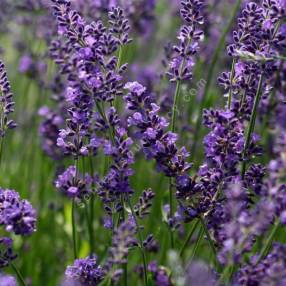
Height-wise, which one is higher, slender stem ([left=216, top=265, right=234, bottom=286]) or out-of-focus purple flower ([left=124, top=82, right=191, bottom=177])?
out-of-focus purple flower ([left=124, top=82, right=191, bottom=177])

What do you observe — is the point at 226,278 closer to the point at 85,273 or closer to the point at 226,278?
the point at 226,278

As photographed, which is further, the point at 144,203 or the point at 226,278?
the point at 144,203

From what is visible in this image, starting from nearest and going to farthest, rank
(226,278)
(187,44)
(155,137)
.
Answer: (226,278) → (155,137) → (187,44)

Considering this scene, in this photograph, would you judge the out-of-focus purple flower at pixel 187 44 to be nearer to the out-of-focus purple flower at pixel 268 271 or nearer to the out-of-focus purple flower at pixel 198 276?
the out-of-focus purple flower at pixel 198 276

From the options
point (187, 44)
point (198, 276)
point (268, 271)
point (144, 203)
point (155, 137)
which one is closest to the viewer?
point (268, 271)

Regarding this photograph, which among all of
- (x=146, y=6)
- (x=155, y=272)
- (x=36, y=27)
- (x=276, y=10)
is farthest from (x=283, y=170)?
(x=36, y=27)

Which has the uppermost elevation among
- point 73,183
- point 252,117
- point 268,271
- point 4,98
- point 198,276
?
point 4,98

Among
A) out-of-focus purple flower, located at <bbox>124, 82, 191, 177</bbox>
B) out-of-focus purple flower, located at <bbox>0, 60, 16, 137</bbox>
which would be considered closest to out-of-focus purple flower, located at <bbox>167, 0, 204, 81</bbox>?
out-of-focus purple flower, located at <bbox>124, 82, 191, 177</bbox>

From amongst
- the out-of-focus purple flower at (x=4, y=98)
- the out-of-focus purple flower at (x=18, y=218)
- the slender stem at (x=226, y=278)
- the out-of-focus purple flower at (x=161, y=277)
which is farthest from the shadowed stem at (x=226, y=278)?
the out-of-focus purple flower at (x=4, y=98)

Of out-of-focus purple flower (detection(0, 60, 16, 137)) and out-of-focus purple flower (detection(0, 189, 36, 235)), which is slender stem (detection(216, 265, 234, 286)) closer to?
out-of-focus purple flower (detection(0, 189, 36, 235))

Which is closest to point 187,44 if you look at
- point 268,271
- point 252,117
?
point 252,117

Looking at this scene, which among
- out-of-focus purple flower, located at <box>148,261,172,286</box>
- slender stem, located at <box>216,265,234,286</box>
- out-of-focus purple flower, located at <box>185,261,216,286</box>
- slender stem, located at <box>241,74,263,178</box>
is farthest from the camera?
out-of-focus purple flower, located at <box>148,261,172,286</box>
